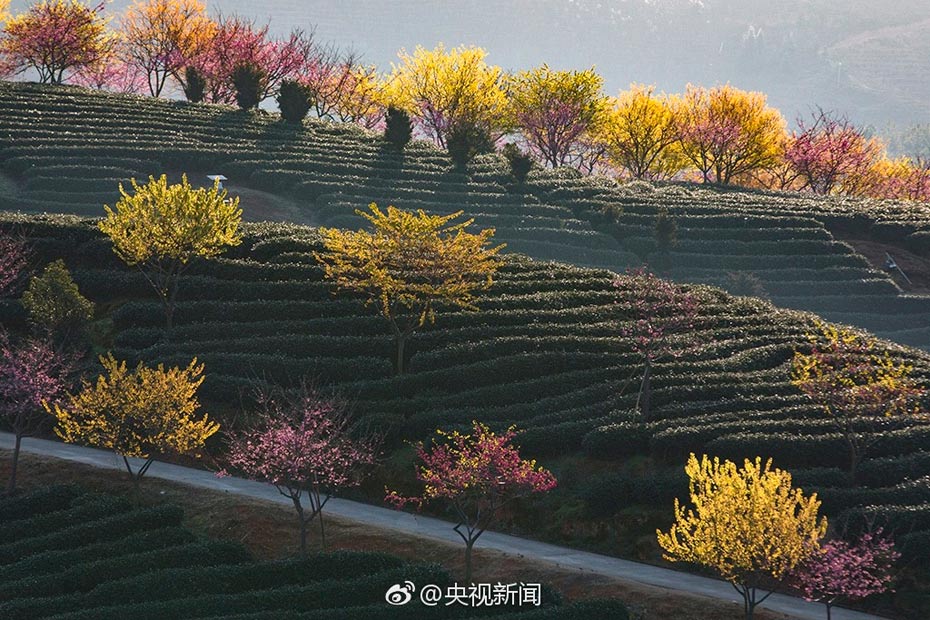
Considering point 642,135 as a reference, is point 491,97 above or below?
above

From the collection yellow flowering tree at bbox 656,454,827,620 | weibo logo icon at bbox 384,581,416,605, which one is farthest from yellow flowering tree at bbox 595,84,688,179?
yellow flowering tree at bbox 656,454,827,620

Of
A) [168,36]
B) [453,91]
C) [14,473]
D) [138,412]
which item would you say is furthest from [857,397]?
[168,36]

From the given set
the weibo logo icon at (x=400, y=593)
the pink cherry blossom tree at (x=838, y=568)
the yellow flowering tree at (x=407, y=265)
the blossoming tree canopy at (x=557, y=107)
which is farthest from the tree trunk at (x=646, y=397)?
the blossoming tree canopy at (x=557, y=107)

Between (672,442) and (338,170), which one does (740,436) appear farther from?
(338,170)

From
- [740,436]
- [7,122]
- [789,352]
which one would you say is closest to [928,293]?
[789,352]

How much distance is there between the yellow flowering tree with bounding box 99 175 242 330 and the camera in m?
47.5

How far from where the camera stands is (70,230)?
176 ft

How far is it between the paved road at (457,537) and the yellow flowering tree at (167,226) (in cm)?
883

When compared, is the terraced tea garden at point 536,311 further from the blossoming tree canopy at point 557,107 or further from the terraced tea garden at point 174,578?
the blossoming tree canopy at point 557,107

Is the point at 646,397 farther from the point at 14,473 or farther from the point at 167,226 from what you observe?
the point at 14,473

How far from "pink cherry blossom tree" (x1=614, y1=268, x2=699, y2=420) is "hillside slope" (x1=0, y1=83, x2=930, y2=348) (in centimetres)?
2306

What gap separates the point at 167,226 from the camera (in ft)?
156

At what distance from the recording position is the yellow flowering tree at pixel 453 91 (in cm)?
10094

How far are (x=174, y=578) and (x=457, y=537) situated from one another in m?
9.19
